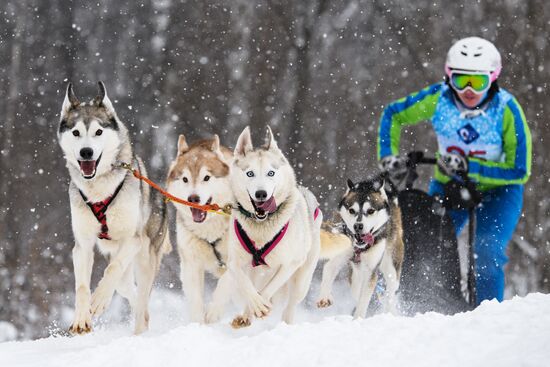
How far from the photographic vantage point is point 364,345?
355 cm

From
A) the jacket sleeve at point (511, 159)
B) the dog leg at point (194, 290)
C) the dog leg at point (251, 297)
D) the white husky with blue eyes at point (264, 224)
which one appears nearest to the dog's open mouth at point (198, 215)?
the white husky with blue eyes at point (264, 224)

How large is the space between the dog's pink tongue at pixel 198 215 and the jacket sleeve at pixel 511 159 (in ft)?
5.71

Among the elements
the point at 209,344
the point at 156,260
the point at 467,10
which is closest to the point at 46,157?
the point at 467,10

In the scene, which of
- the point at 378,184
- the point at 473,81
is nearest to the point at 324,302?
the point at 378,184

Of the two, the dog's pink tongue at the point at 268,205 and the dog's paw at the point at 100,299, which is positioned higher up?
the dog's pink tongue at the point at 268,205

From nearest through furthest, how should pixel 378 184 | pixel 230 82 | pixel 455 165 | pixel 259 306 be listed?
pixel 259 306 → pixel 455 165 → pixel 378 184 → pixel 230 82

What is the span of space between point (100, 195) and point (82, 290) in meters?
0.53

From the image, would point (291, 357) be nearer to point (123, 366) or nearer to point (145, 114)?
point (123, 366)

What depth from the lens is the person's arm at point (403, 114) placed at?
5742mm

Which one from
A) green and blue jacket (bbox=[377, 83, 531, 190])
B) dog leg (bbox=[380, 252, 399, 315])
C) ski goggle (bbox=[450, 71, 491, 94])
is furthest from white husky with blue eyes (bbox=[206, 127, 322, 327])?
ski goggle (bbox=[450, 71, 491, 94])

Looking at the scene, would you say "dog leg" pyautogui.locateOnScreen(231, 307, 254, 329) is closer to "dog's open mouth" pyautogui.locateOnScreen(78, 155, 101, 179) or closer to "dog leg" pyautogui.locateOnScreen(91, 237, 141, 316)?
"dog leg" pyautogui.locateOnScreen(91, 237, 141, 316)

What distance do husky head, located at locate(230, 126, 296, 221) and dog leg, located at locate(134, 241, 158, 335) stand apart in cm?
77

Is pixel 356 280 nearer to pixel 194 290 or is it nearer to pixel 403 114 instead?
pixel 403 114

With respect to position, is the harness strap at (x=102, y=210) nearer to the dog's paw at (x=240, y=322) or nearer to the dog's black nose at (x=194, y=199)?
the dog's black nose at (x=194, y=199)
